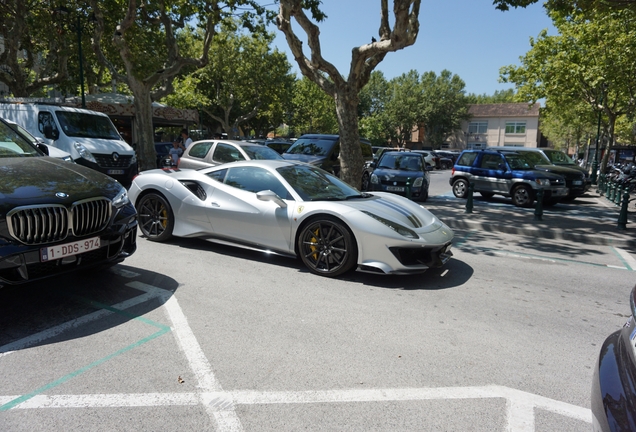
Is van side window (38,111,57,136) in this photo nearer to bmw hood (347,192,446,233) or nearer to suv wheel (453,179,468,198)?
Result: bmw hood (347,192,446,233)

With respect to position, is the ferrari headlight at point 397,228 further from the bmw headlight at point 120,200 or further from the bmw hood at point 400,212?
the bmw headlight at point 120,200

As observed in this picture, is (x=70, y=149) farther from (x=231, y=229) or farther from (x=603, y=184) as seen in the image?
(x=603, y=184)

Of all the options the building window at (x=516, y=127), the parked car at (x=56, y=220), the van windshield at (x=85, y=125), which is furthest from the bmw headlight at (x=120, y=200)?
the building window at (x=516, y=127)

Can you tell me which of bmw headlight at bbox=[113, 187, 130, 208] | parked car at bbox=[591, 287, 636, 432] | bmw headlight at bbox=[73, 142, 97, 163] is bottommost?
parked car at bbox=[591, 287, 636, 432]

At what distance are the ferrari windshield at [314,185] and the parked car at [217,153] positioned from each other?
4713 mm

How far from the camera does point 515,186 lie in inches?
553

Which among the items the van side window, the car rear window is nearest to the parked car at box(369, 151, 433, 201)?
the car rear window

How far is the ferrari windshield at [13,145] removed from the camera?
5066 millimetres

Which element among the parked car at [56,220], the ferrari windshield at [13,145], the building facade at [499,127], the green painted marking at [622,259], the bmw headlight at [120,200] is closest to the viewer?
the parked car at [56,220]

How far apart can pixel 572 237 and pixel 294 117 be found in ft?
147

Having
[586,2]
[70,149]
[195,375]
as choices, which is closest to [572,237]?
[586,2]

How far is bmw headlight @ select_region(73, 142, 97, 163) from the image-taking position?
38.8 feet

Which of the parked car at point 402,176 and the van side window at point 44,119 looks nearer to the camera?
the van side window at point 44,119

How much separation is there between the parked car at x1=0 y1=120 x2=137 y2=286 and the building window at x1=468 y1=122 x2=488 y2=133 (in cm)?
6420
